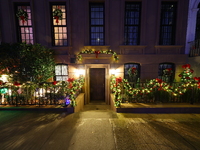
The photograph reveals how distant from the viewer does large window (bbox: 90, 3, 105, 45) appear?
7.48 m

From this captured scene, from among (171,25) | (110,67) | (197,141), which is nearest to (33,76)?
(110,67)

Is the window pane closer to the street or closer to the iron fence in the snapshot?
the street

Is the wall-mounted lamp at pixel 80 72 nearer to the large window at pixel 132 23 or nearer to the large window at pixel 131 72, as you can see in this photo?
the large window at pixel 131 72

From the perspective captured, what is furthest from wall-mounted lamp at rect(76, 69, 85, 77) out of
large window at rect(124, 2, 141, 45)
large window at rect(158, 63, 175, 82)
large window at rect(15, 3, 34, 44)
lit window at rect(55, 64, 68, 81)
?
large window at rect(158, 63, 175, 82)

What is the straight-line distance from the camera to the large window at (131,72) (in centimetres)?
745

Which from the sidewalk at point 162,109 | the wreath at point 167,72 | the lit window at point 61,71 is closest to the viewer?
the sidewalk at point 162,109

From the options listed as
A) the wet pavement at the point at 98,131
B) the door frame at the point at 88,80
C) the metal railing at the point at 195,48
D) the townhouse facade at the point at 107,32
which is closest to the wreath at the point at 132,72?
the townhouse facade at the point at 107,32

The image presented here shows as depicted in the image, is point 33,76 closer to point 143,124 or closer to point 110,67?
point 110,67

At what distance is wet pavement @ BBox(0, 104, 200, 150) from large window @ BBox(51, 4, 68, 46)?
5209 mm

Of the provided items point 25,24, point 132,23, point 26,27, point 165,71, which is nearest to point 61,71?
point 26,27

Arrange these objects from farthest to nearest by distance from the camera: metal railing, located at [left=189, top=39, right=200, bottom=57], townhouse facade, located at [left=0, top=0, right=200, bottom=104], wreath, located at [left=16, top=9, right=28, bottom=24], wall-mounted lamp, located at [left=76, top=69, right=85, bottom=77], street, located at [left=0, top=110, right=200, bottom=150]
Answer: wall-mounted lamp, located at [left=76, top=69, right=85, bottom=77] < townhouse facade, located at [left=0, top=0, right=200, bottom=104] < wreath, located at [left=16, top=9, right=28, bottom=24] < metal railing, located at [left=189, top=39, right=200, bottom=57] < street, located at [left=0, top=110, right=200, bottom=150]

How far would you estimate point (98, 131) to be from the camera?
3.52m

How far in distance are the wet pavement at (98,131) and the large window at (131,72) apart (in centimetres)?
330

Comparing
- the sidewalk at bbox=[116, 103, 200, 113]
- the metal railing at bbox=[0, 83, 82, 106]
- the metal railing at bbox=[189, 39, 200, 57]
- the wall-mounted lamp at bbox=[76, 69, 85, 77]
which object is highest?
the metal railing at bbox=[189, 39, 200, 57]
